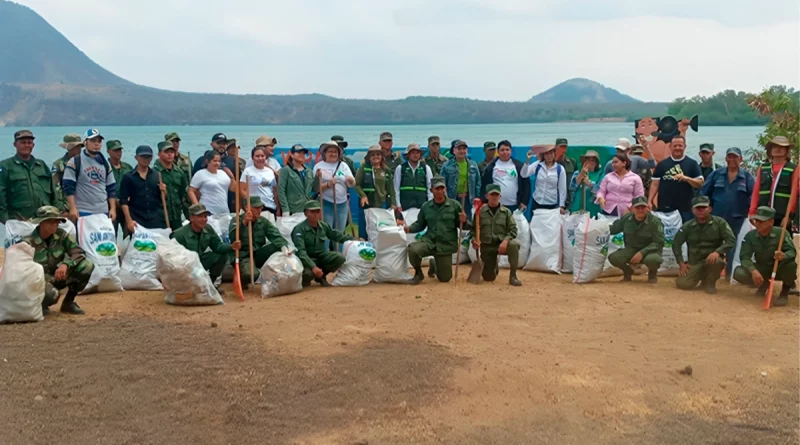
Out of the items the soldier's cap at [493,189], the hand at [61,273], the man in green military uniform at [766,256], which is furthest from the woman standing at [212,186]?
the man in green military uniform at [766,256]

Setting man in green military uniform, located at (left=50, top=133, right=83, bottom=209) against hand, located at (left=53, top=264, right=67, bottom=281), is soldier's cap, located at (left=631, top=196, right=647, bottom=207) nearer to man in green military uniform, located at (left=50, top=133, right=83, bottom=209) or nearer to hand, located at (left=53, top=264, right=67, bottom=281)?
hand, located at (left=53, top=264, right=67, bottom=281)

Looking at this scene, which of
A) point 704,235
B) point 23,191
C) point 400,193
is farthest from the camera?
point 400,193

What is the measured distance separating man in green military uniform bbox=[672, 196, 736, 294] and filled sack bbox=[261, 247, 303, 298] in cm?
393

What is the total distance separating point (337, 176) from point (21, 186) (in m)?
3.33

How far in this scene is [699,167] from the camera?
955 cm

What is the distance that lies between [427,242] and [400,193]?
1037mm

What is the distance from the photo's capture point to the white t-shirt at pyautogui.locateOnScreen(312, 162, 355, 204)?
9750 millimetres

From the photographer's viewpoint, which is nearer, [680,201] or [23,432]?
[23,432]

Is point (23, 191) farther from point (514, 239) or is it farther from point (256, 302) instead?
point (514, 239)

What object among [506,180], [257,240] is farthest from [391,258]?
[506,180]

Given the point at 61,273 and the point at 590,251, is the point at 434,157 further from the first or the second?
the point at 61,273

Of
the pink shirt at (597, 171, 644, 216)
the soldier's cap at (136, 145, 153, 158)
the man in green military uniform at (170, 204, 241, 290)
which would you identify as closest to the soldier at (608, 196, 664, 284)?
the pink shirt at (597, 171, 644, 216)

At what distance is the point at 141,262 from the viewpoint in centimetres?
870

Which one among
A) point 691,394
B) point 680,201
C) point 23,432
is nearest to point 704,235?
point 680,201
